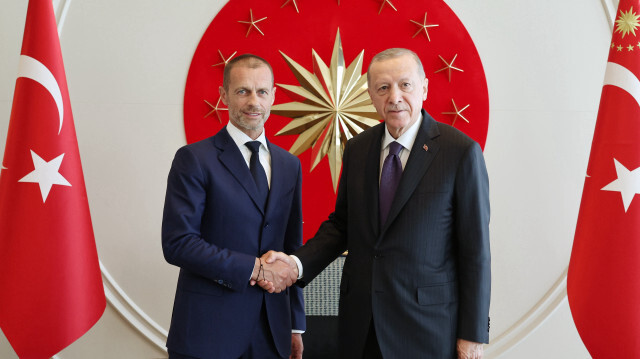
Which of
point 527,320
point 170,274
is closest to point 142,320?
point 170,274

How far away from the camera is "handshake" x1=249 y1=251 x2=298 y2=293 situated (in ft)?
5.89

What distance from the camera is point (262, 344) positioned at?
1.83 m

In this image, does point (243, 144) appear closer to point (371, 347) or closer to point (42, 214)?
point (371, 347)

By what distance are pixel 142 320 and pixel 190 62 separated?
152 centimetres

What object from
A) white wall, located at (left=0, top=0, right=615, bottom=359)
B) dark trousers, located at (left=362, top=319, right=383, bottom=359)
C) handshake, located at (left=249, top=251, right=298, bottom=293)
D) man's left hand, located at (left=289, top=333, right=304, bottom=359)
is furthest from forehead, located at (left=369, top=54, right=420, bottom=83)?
white wall, located at (left=0, top=0, right=615, bottom=359)

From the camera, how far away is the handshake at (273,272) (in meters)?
1.80

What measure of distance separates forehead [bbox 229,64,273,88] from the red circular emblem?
3.30 feet

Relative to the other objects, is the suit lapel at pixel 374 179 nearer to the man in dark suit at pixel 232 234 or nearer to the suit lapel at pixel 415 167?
the suit lapel at pixel 415 167

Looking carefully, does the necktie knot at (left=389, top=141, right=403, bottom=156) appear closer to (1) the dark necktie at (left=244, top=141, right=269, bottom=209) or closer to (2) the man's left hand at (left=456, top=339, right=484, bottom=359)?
(1) the dark necktie at (left=244, top=141, right=269, bottom=209)

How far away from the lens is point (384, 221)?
1753mm

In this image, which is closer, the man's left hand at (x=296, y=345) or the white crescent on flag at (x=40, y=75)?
the man's left hand at (x=296, y=345)

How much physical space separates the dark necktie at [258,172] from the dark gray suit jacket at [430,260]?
39cm

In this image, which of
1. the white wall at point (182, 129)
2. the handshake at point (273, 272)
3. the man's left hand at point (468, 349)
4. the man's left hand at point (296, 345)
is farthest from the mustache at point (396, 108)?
the white wall at point (182, 129)

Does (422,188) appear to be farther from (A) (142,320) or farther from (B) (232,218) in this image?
(A) (142,320)
